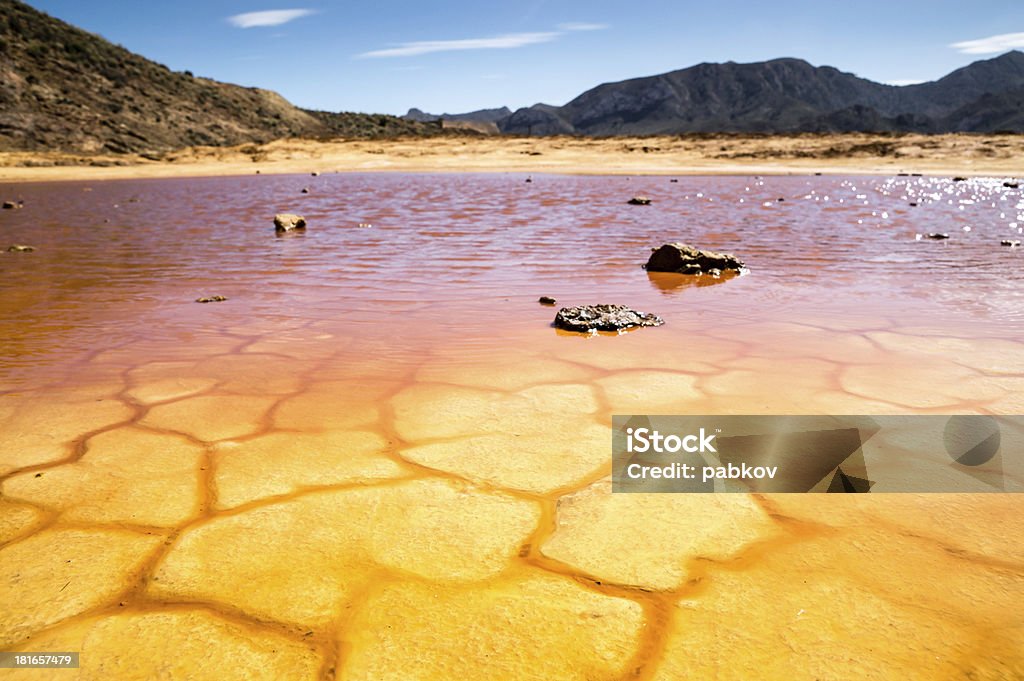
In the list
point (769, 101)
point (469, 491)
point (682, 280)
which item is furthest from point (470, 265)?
point (769, 101)

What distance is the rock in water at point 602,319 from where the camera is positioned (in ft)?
9.84

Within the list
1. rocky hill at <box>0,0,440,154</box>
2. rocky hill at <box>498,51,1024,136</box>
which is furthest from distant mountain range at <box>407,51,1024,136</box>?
rocky hill at <box>0,0,440,154</box>

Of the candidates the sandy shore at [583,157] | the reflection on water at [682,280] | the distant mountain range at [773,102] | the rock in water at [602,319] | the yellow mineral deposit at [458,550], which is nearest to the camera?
the yellow mineral deposit at [458,550]

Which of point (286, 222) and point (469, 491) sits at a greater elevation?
point (286, 222)

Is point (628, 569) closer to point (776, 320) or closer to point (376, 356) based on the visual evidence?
point (376, 356)

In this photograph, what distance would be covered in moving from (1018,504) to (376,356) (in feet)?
7.04

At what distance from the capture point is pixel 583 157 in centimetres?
2306

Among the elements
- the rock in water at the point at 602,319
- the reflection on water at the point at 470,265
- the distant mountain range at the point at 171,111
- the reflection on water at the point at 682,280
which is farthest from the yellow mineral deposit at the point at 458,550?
the distant mountain range at the point at 171,111

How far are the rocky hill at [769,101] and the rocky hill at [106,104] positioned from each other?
59030 mm

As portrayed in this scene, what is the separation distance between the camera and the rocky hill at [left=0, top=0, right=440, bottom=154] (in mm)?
28625

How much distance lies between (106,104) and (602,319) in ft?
128

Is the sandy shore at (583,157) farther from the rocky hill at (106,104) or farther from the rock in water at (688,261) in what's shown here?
the rock in water at (688,261)

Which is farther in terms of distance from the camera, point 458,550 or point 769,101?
point 769,101

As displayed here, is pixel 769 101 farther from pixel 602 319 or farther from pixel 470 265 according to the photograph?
pixel 602 319
